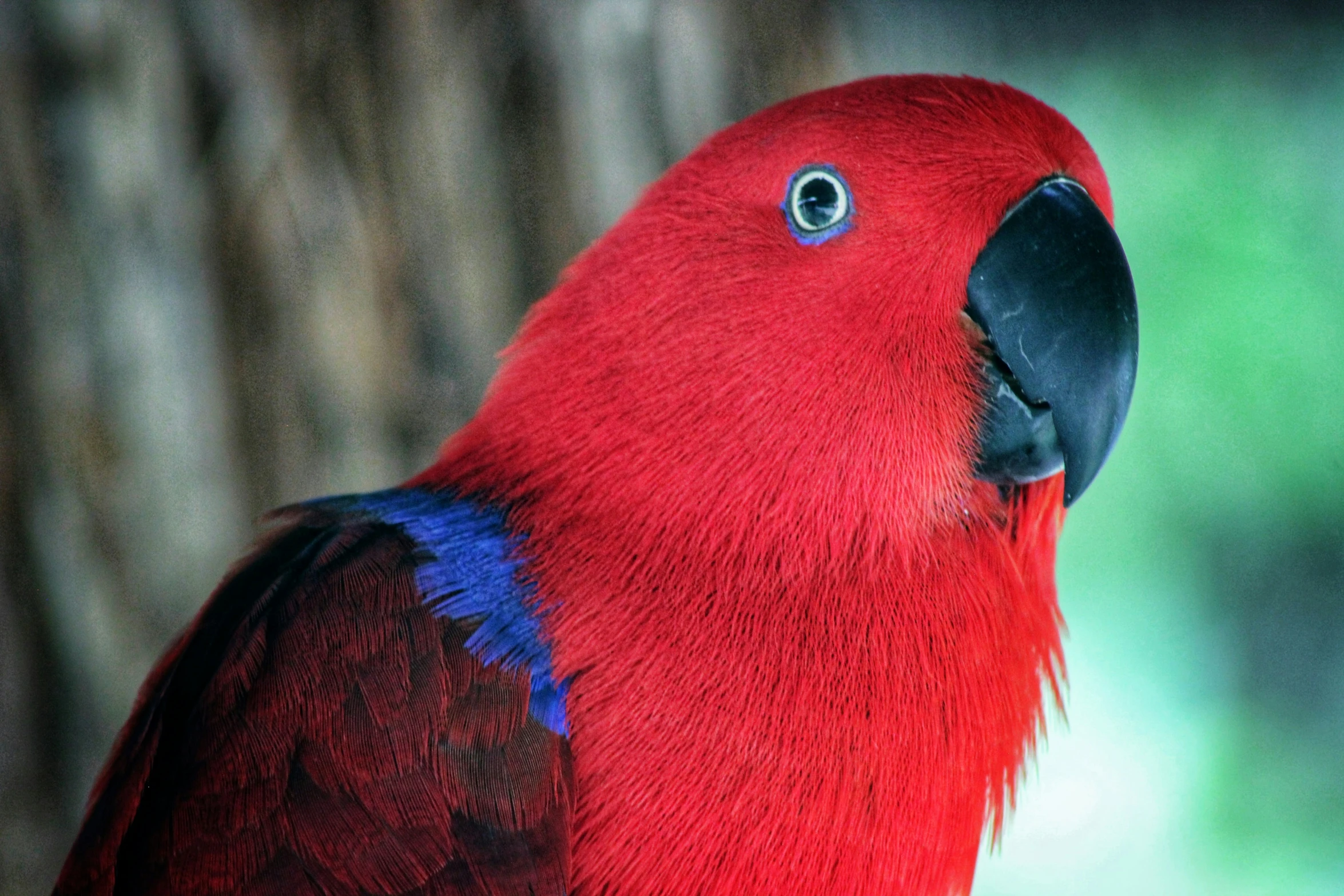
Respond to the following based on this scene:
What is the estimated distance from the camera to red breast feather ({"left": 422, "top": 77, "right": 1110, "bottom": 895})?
0.76 metres

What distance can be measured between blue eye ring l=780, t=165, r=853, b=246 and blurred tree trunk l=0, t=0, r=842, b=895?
76cm

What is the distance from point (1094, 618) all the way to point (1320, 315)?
612 mm

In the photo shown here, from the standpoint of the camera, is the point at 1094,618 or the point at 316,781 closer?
the point at 316,781

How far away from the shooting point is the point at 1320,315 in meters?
1.62

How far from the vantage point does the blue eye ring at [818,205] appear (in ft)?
2.85

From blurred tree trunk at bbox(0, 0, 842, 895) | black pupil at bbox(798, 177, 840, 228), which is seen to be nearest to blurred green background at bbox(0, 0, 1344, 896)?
blurred tree trunk at bbox(0, 0, 842, 895)

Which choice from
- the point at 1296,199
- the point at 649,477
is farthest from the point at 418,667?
the point at 1296,199

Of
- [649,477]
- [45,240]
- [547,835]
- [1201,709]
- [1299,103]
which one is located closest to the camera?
[547,835]

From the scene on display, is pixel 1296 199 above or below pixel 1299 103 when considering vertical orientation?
below

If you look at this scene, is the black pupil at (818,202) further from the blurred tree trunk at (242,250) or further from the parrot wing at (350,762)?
the blurred tree trunk at (242,250)

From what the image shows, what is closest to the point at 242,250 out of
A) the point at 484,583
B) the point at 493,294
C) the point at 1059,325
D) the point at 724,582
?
the point at 493,294

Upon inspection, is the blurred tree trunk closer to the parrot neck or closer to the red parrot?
the red parrot

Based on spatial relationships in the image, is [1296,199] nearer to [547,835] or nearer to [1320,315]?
[1320,315]

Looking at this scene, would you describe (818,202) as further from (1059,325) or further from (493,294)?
(493,294)
